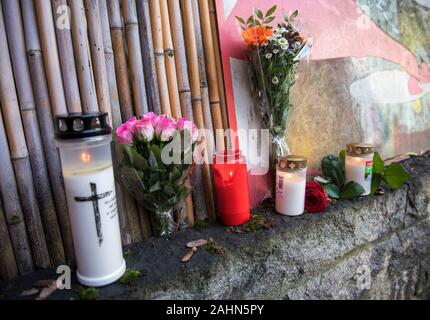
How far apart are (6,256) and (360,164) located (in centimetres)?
113

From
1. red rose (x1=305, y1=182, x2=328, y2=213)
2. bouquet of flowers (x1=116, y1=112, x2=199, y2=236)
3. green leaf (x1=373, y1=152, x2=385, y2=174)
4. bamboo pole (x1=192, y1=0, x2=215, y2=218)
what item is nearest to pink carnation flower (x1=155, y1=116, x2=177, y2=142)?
bouquet of flowers (x1=116, y1=112, x2=199, y2=236)

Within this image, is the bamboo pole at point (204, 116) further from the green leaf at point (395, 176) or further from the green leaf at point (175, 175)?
the green leaf at point (395, 176)

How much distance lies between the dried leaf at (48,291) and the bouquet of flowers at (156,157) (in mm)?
277

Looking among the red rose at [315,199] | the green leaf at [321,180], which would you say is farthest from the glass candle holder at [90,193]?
the green leaf at [321,180]

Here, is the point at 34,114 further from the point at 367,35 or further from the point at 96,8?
the point at 367,35

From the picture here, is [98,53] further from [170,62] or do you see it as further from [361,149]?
[361,149]

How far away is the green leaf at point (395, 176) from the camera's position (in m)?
1.15

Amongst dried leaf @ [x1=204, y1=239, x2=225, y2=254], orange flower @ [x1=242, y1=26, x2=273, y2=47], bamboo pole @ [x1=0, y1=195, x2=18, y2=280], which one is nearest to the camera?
bamboo pole @ [x1=0, y1=195, x2=18, y2=280]

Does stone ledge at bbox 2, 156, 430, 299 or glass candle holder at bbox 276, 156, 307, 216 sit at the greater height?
glass candle holder at bbox 276, 156, 307, 216

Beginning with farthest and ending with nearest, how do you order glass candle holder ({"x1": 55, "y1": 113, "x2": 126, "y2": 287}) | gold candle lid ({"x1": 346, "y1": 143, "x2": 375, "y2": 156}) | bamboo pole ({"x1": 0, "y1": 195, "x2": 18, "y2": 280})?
1. gold candle lid ({"x1": 346, "y1": 143, "x2": 375, "y2": 156})
2. bamboo pole ({"x1": 0, "y1": 195, "x2": 18, "y2": 280})
3. glass candle holder ({"x1": 55, "y1": 113, "x2": 126, "y2": 287})

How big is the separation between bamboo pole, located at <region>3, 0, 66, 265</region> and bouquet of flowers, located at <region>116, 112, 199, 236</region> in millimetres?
189

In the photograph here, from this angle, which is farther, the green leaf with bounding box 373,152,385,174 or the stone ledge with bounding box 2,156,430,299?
the green leaf with bounding box 373,152,385,174

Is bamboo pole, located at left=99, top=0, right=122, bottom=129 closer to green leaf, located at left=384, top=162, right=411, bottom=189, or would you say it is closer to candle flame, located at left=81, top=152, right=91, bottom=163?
candle flame, located at left=81, top=152, right=91, bottom=163

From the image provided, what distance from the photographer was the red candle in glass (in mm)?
889
